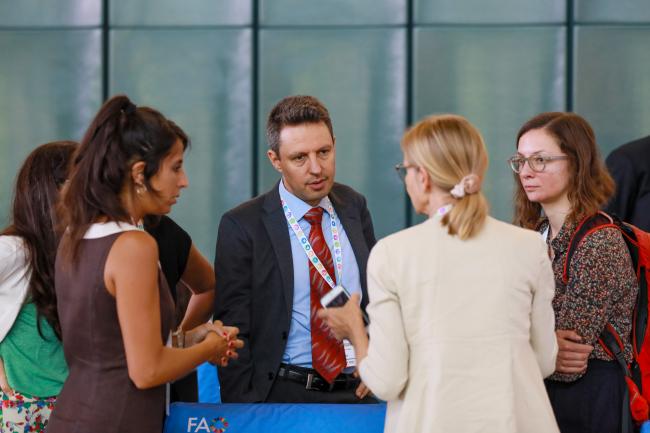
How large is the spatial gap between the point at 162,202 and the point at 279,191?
80 cm

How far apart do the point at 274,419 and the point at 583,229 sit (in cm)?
111

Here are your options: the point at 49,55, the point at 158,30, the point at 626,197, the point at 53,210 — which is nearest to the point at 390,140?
the point at 158,30

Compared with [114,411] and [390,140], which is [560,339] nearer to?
[114,411]

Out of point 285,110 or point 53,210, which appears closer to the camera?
point 53,210

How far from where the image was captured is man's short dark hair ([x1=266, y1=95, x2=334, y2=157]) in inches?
125

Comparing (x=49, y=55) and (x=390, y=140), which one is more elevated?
(x=49, y=55)

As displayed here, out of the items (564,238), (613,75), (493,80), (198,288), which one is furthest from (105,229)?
(613,75)

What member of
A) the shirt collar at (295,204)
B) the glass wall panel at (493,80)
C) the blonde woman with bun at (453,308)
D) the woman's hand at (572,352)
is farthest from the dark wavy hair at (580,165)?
the glass wall panel at (493,80)

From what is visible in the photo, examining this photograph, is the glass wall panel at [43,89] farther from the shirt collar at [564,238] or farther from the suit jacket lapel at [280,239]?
the shirt collar at [564,238]

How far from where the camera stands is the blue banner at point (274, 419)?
2.87 meters

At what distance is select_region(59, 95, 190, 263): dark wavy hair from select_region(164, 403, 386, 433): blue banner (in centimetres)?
77

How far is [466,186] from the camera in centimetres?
225

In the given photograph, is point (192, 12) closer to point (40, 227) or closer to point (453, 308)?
point (40, 227)

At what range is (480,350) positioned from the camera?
2.25m
